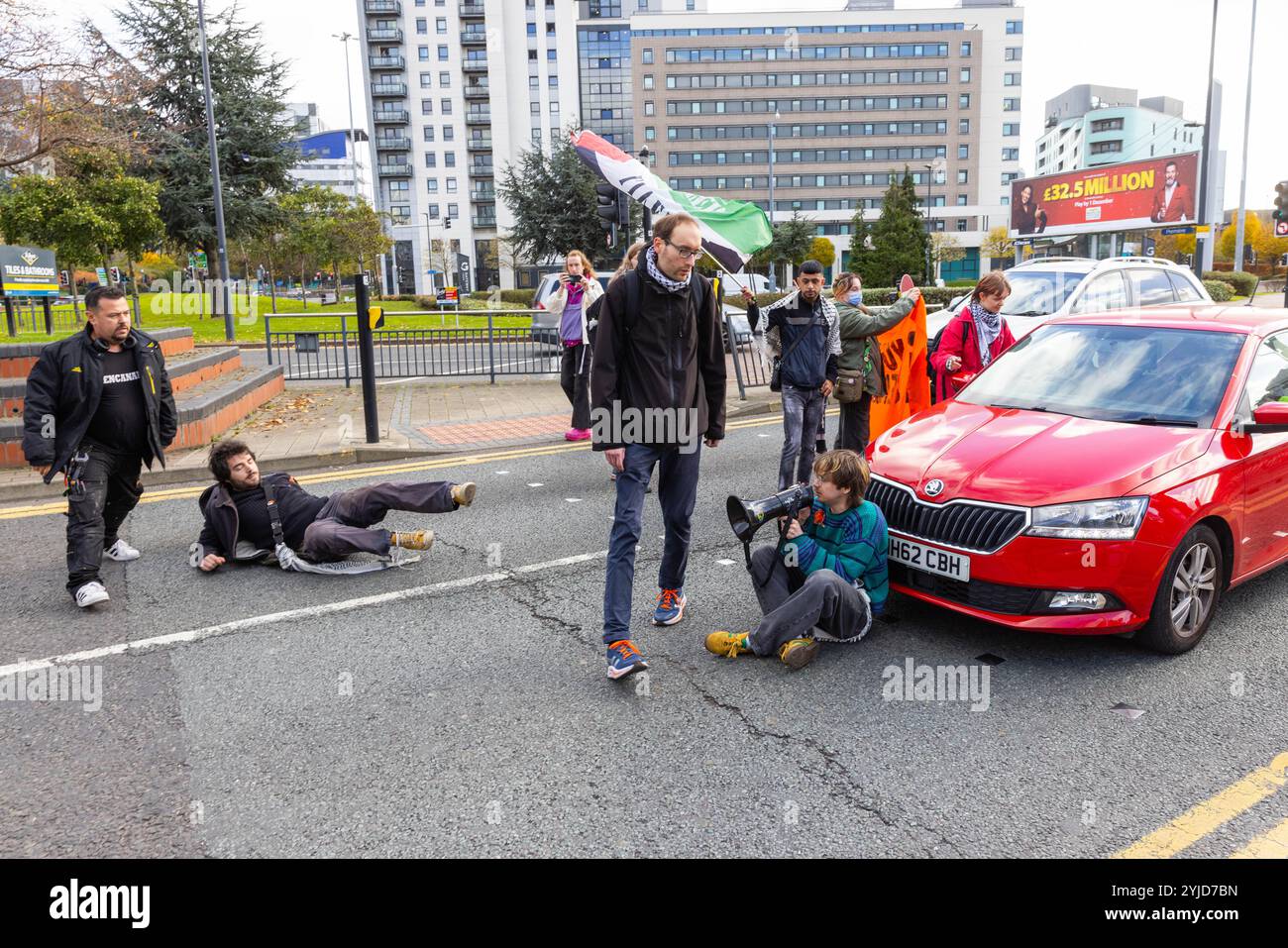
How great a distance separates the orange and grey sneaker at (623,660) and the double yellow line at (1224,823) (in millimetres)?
1987

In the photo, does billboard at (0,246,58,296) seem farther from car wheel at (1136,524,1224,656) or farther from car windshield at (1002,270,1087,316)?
car wheel at (1136,524,1224,656)

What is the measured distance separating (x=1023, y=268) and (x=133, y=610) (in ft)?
37.0

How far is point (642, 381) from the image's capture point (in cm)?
435

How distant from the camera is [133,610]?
527 cm

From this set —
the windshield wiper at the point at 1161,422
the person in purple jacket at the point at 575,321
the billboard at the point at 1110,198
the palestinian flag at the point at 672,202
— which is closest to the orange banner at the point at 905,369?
the person in purple jacket at the point at 575,321

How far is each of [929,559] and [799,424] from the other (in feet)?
9.50

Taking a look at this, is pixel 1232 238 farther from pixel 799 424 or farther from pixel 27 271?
pixel 27 271

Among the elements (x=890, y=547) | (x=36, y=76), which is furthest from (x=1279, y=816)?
(x=36, y=76)

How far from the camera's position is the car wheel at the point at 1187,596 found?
13.9 feet

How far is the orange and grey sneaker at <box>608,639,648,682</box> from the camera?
415 cm

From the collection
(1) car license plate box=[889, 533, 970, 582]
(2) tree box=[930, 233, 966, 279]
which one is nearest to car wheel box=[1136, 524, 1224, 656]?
(1) car license plate box=[889, 533, 970, 582]

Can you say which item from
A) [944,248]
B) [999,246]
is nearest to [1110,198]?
[944,248]

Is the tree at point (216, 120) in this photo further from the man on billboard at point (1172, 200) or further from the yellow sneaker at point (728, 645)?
the man on billboard at point (1172, 200)

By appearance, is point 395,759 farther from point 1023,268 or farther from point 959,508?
point 1023,268
